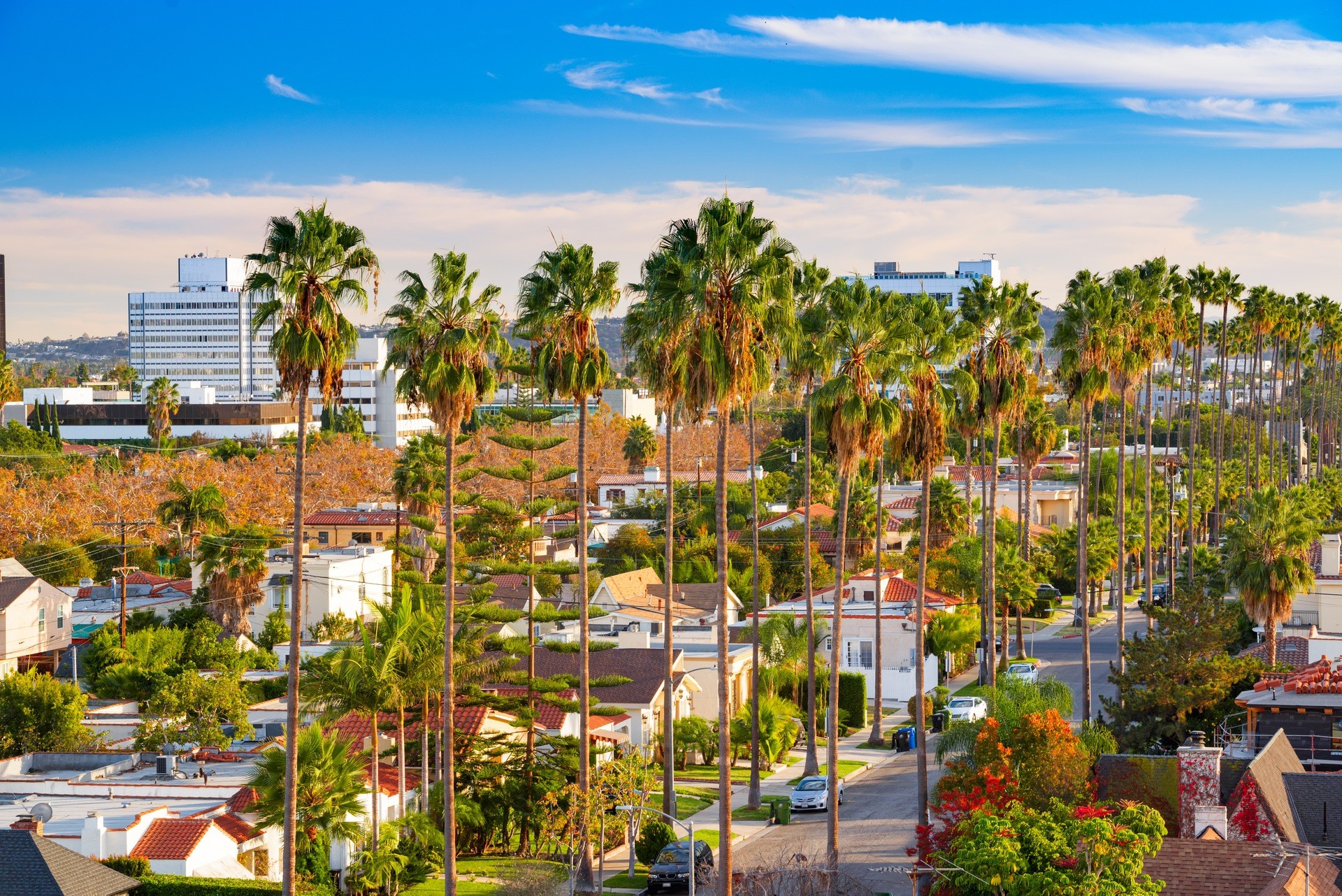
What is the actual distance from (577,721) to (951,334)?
64.1 feet

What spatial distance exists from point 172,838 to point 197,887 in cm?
229

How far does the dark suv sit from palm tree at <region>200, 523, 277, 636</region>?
4213 centimetres

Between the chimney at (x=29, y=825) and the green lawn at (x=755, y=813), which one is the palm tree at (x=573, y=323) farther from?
the chimney at (x=29, y=825)

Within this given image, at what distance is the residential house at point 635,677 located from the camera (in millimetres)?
59719

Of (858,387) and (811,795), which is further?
(811,795)

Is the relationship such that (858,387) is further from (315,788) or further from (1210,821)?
(315,788)

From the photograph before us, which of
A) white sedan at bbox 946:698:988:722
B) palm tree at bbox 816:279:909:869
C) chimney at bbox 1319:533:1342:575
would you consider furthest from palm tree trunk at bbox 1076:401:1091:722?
palm tree at bbox 816:279:909:869

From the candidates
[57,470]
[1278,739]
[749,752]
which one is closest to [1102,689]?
[749,752]

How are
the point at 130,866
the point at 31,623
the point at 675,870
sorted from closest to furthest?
the point at 130,866 → the point at 675,870 → the point at 31,623

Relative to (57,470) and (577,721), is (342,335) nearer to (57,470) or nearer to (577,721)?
(577,721)

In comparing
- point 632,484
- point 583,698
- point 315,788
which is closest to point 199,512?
point 583,698

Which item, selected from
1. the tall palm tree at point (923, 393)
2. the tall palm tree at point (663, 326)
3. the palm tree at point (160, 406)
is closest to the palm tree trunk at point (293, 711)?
the tall palm tree at point (663, 326)

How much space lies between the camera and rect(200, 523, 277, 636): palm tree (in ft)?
257

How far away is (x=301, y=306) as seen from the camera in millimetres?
36000
